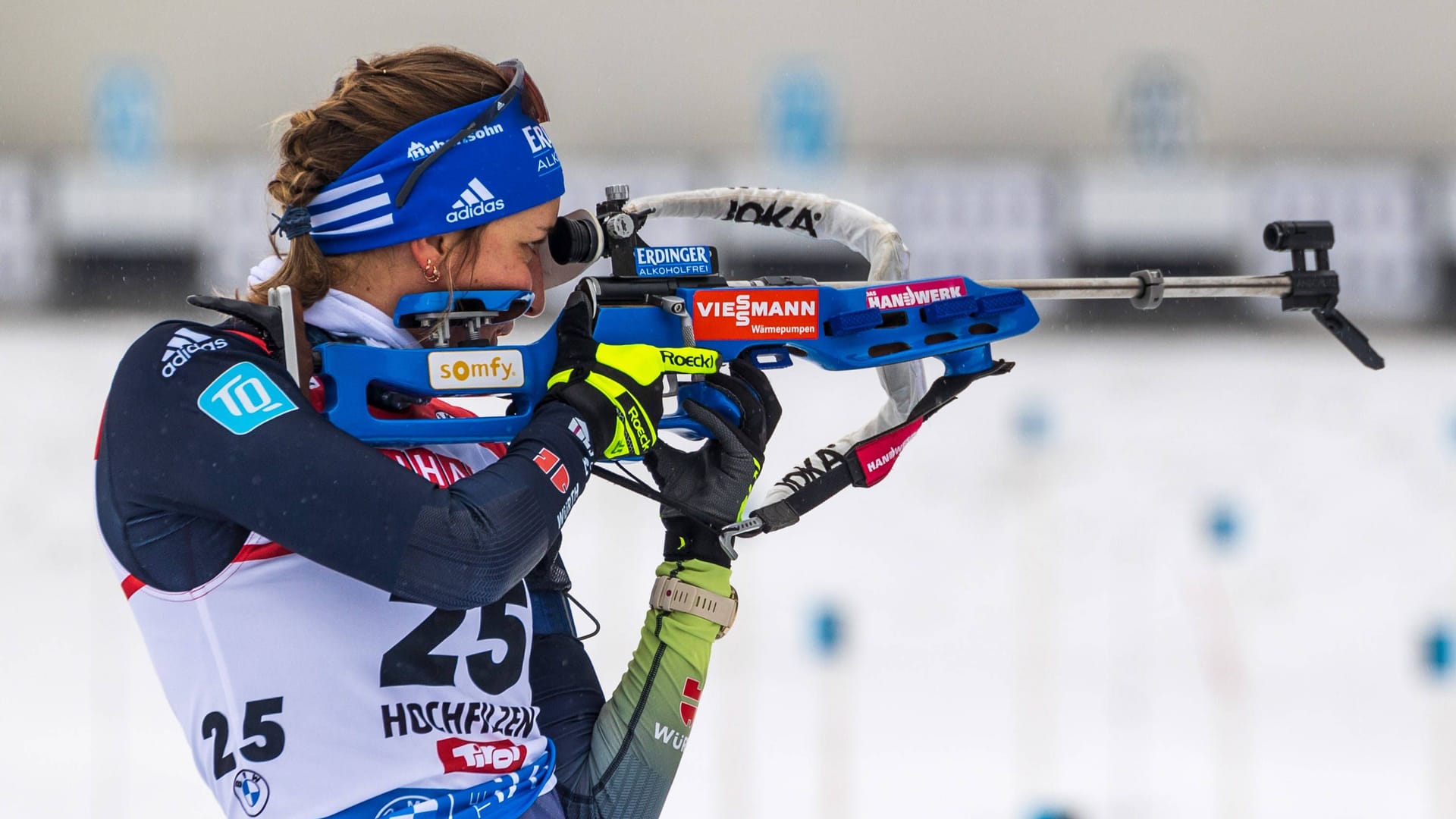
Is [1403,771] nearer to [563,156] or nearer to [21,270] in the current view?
[563,156]

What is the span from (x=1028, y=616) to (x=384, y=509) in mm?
2621

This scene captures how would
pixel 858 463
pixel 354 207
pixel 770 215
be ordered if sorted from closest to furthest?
pixel 354 207 → pixel 858 463 → pixel 770 215

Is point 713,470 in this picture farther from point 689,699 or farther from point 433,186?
point 433,186

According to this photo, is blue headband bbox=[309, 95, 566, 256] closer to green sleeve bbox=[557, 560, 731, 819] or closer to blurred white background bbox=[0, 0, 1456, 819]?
green sleeve bbox=[557, 560, 731, 819]

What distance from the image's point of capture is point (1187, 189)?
633 cm

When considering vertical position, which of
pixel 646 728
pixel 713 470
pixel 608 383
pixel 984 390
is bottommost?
pixel 984 390

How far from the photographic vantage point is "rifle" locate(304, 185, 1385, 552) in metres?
1.16

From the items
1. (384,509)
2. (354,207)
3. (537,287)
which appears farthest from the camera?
(537,287)

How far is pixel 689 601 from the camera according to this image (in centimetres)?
131

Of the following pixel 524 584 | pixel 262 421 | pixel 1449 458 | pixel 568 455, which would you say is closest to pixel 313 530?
pixel 262 421

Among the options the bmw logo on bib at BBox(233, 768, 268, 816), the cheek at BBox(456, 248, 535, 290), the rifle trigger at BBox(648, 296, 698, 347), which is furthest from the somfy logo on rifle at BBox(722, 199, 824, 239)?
the bmw logo on bib at BBox(233, 768, 268, 816)

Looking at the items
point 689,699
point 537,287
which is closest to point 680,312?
point 537,287

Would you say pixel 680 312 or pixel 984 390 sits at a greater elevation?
pixel 680 312

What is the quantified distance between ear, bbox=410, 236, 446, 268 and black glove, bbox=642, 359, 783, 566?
0.27 meters
